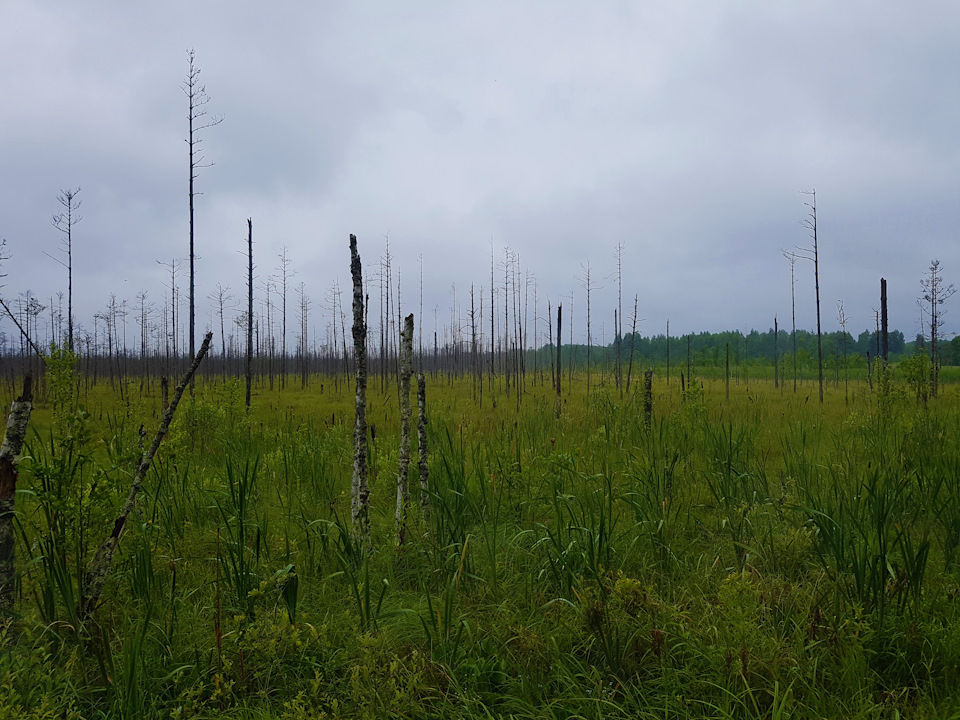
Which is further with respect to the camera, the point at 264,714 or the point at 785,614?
the point at 785,614

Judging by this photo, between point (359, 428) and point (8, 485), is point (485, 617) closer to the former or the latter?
point (359, 428)

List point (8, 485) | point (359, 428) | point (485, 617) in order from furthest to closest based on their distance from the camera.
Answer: point (359, 428) → point (485, 617) → point (8, 485)

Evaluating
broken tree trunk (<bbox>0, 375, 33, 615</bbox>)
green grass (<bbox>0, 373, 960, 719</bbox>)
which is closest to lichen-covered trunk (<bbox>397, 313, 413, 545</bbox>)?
green grass (<bbox>0, 373, 960, 719</bbox>)

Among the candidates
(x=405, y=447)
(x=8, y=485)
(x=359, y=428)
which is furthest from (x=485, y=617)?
(x=8, y=485)

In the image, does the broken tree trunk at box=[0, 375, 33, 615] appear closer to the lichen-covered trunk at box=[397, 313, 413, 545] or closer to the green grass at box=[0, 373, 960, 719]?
the green grass at box=[0, 373, 960, 719]

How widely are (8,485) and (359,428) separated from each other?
6.01 feet

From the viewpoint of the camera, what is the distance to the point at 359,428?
11.3 ft

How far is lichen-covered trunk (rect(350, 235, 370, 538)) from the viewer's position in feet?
11.1

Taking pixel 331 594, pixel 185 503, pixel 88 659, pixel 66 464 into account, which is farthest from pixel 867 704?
pixel 185 503

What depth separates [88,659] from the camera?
2.25 metres

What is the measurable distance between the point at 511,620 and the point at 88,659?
6.60ft

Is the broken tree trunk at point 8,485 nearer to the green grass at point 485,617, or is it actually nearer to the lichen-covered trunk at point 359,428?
the green grass at point 485,617

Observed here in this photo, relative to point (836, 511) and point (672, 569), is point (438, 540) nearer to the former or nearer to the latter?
point (672, 569)

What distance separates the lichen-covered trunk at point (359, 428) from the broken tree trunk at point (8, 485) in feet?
5.67
